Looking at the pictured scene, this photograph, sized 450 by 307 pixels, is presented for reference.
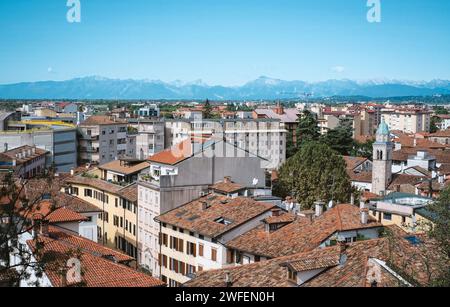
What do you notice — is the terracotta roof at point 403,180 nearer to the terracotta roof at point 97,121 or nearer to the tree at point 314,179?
the tree at point 314,179

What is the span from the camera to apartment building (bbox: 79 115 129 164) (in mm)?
75062

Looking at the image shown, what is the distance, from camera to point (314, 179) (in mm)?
44875

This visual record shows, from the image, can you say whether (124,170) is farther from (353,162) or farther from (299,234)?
(353,162)

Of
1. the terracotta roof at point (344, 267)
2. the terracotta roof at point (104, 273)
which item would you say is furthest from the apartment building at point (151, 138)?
the terracotta roof at point (344, 267)

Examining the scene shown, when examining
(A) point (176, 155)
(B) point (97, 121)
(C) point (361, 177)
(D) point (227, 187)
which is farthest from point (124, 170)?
(B) point (97, 121)

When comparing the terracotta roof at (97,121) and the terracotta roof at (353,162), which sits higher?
the terracotta roof at (97,121)

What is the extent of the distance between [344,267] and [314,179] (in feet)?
91.5

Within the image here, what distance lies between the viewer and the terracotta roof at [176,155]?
112ft

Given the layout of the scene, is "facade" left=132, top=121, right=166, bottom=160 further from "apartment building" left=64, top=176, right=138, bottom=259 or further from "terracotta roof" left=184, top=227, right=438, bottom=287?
"terracotta roof" left=184, top=227, right=438, bottom=287

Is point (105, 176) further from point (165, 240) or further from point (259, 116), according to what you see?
point (259, 116)

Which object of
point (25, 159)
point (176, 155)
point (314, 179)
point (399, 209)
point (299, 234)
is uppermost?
point (176, 155)

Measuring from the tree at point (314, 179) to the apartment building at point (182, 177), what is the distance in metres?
8.06

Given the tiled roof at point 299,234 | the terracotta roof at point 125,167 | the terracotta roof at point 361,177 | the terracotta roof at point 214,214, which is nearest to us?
Result: the tiled roof at point 299,234
